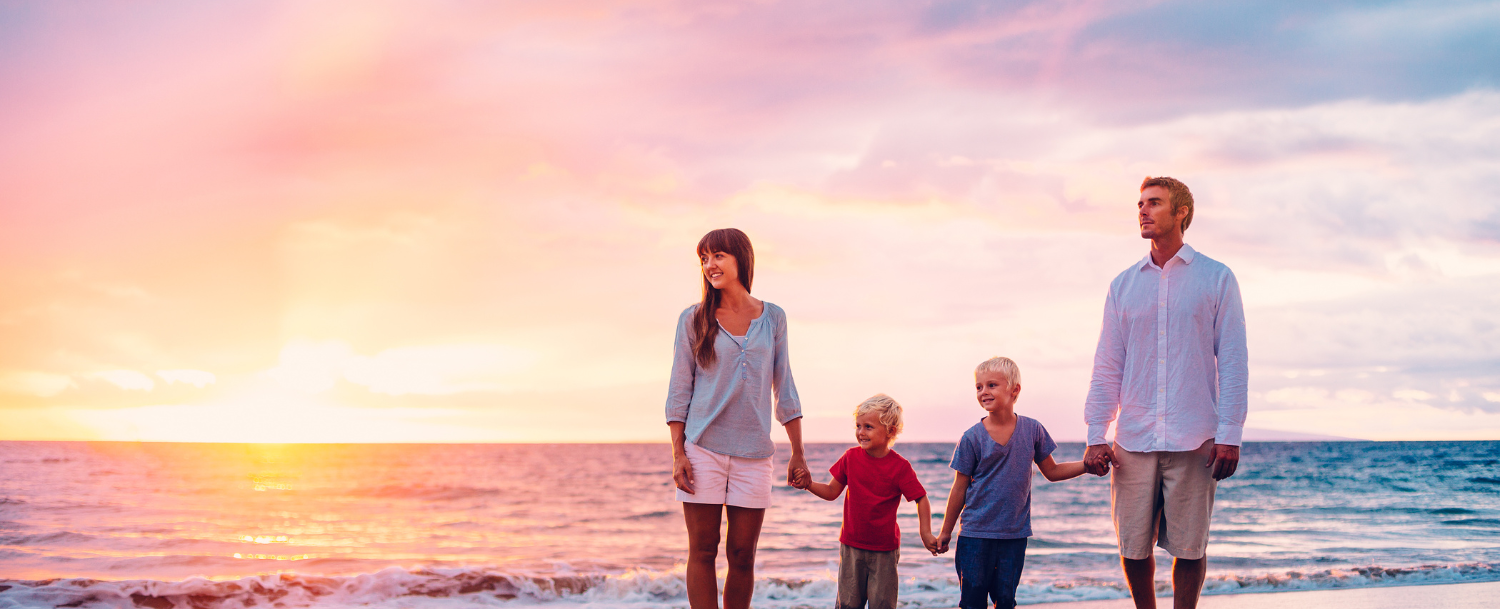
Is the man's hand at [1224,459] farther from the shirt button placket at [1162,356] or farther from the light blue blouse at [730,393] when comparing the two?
the light blue blouse at [730,393]

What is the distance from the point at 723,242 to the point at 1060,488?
2154 cm

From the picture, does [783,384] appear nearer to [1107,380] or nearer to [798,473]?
[798,473]

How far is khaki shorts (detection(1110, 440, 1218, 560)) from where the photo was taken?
10.9ft

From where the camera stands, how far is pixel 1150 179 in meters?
3.52

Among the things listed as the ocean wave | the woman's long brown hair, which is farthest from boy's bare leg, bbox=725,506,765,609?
the ocean wave

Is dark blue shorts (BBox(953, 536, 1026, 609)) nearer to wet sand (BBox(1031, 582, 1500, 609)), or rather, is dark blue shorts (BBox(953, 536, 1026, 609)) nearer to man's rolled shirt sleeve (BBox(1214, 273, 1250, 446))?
man's rolled shirt sleeve (BBox(1214, 273, 1250, 446))

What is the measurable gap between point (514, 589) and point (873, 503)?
5.89 meters

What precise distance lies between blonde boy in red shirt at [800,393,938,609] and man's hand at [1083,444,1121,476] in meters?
0.66

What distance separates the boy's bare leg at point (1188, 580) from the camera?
3408mm

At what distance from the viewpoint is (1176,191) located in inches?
138

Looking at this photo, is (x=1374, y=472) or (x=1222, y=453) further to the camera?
(x=1374, y=472)

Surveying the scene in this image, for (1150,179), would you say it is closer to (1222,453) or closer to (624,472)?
(1222,453)

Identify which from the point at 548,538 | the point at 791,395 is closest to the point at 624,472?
the point at 548,538

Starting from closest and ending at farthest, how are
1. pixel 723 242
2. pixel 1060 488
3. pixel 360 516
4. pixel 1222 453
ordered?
pixel 1222 453
pixel 723 242
pixel 360 516
pixel 1060 488
